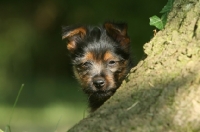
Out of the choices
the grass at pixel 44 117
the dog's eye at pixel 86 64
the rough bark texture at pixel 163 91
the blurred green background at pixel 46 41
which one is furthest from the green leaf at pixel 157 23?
the blurred green background at pixel 46 41

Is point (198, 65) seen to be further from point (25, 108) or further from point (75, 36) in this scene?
point (25, 108)

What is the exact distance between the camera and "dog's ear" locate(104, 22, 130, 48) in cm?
869

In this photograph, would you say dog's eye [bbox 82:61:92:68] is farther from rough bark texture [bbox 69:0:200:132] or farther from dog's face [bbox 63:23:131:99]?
rough bark texture [bbox 69:0:200:132]

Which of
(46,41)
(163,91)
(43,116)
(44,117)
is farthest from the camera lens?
(46,41)

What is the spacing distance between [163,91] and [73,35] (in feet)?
12.4

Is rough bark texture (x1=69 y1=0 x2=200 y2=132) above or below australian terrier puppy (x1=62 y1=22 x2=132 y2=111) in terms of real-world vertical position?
above

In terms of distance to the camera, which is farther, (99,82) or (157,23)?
(99,82)

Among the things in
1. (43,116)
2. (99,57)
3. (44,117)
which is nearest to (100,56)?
(99,57)

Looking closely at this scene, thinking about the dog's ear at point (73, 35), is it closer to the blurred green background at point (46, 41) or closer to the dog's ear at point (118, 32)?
the dog's ear at point (118, 32)

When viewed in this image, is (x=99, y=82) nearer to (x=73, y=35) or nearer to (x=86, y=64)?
(x=86, y=64)

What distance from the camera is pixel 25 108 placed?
15.3m

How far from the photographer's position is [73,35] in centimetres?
906

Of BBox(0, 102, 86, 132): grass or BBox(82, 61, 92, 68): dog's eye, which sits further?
BBox(0, 102, 86, 132): grass

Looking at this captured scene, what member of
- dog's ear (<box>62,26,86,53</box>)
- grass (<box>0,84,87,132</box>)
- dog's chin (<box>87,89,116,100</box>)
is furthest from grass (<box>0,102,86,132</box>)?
dog's chin (<box>87,89,116,100</box>)
